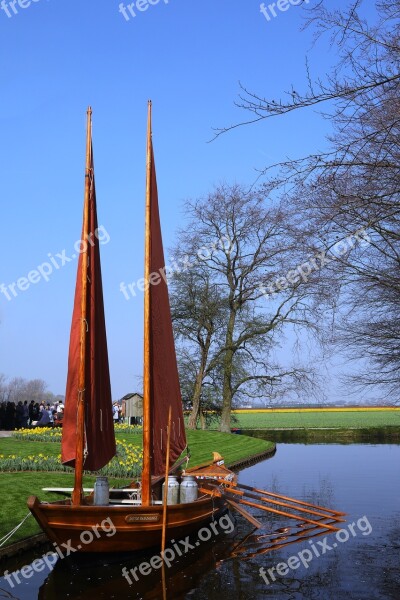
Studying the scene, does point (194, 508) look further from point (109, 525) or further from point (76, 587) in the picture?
point (76, 587)

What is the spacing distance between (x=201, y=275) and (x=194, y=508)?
1145 inches

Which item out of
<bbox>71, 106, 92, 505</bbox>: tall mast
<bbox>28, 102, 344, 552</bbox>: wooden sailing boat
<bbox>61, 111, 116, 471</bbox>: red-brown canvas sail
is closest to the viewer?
<bbox>28, 102, 344, 552</bbox>: wooden sailing boat

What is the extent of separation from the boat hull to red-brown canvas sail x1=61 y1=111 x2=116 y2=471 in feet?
4.01

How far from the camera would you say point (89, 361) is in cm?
1430

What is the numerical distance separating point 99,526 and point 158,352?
3780 millimetres

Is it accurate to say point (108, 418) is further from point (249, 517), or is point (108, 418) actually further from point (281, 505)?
point (281, 505)

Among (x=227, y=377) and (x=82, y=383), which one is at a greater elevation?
(x=227, y=377)

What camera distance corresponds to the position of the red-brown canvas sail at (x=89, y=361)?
45.4 feet

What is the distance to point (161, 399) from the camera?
15.1 meters

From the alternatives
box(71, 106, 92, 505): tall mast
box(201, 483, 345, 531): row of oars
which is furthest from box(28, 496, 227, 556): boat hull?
box(201, 483, 345, 531): row of oars

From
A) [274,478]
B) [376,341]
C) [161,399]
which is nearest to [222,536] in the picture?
[161,399]

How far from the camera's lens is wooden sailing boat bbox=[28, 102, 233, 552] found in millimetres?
12586

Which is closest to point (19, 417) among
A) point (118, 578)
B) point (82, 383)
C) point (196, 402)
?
point (196, 402)

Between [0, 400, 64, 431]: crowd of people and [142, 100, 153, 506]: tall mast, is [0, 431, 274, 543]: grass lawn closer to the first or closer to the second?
[142, 100, 153, 506]: tall mast
